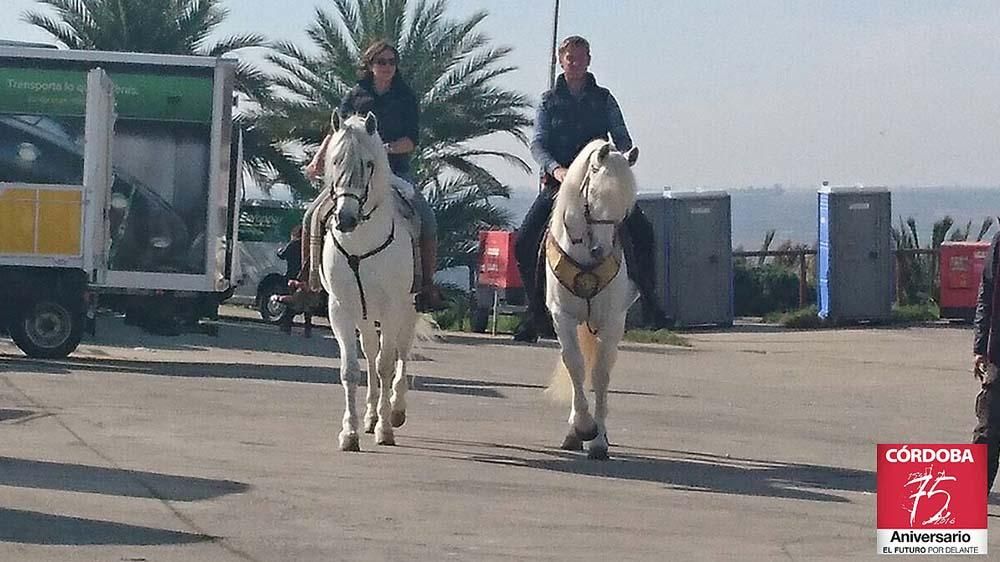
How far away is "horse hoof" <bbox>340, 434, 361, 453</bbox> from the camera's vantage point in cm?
1238

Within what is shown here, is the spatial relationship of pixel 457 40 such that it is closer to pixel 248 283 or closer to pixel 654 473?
pixel 248 283

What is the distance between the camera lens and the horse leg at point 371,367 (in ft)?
42.3

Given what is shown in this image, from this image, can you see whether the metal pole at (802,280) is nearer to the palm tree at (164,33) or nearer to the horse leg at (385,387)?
the palm tree at (164,33)

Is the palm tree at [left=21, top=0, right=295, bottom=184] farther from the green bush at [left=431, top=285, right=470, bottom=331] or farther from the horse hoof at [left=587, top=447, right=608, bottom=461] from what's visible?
the horse hoof at [left=587, top=447, right=608, bottom=461]

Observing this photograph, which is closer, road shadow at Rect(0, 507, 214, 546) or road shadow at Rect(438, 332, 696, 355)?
road shadow at Rect(0, 507, 214, 546)

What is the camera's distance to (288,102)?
3497cm

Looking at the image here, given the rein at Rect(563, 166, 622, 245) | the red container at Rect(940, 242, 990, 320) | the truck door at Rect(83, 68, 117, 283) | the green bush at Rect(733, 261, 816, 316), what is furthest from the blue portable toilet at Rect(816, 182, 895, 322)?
the rein at Rect(563, 166, 622, 245)

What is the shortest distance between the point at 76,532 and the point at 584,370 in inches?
179

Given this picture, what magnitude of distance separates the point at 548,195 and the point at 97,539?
17.3ft

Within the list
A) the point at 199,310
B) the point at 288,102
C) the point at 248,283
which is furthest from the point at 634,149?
the point at 288,102

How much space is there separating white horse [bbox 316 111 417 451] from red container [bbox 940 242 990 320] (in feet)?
78.1

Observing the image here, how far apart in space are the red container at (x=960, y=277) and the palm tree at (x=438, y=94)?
325 inches

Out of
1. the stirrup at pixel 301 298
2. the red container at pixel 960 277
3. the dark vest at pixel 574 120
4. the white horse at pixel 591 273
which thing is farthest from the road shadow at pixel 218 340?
the red container at pixel 960 277

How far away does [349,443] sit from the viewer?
12383 millimetres
